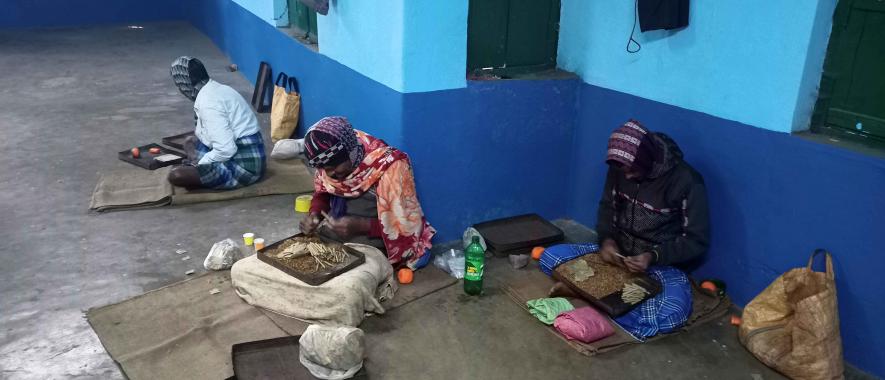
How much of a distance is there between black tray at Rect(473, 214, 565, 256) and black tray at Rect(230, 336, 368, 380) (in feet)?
5.05

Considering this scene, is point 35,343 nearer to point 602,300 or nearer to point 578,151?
point 602,300

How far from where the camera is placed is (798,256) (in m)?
3.47

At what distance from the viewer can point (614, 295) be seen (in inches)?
144

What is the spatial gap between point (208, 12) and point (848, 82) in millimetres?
10536

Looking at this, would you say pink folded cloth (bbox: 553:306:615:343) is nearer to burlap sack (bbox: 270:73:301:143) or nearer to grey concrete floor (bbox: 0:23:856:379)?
grey concrete floor (bbox: 0:23:856:379)

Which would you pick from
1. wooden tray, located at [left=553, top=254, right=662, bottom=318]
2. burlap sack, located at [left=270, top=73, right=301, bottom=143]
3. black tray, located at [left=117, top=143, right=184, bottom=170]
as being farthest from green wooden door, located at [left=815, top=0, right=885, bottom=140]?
black tray, located at [left=117, top=143, right=184, bottom=170]

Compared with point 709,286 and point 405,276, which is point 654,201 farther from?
point 405,276

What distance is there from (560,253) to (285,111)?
3468 millimetres

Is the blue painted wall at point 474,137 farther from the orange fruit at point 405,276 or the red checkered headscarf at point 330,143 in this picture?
the orange fruit at point 405,276

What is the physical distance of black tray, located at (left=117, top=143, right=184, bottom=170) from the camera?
580cm

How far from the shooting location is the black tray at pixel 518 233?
4430mm

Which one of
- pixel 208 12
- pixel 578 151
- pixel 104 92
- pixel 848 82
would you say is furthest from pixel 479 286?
pixel 208 12

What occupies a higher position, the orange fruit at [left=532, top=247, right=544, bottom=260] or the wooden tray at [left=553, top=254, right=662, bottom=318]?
the wooden tray at [left=553, top=254, right=662, bottom=318]

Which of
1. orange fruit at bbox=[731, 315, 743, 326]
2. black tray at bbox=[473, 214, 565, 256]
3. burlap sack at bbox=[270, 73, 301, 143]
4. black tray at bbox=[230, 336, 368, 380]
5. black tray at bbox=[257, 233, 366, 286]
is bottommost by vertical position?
black tray at bbox=[230, 336, 368, 380]
